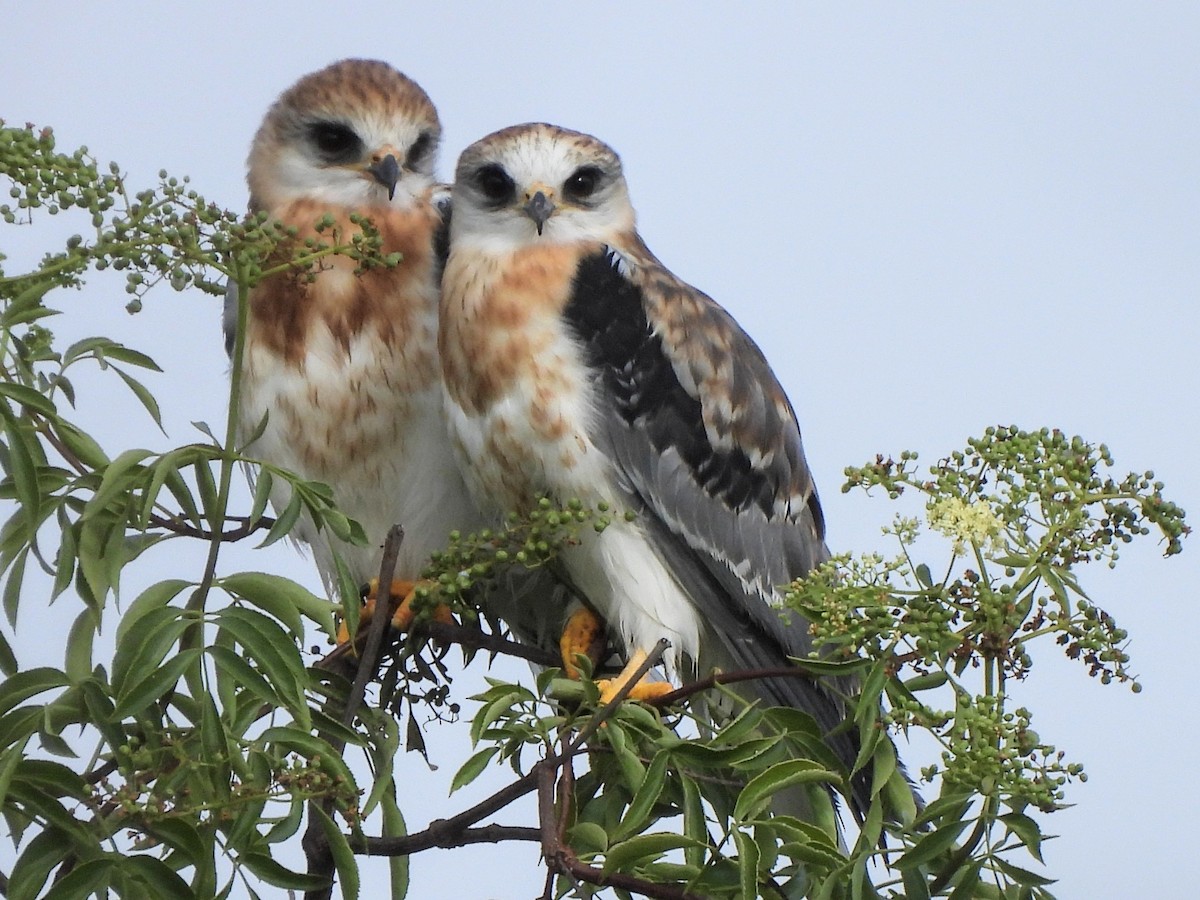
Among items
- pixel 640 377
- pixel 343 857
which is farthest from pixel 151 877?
pixel 640 377

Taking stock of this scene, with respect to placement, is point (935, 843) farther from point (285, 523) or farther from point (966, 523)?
point (285, 523)

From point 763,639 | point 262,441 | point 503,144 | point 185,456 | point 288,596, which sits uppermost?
point 503,144

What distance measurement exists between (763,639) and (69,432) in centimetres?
163

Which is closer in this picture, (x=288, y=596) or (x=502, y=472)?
(x=288, y=596)

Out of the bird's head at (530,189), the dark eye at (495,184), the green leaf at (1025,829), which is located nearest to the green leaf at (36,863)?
the green leaf at (1025,829)

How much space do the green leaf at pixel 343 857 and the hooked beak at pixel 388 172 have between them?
1.61m

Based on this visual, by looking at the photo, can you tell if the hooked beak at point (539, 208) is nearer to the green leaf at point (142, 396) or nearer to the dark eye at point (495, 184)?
the dark eye at point (495, 184)

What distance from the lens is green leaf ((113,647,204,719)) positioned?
6.18ft

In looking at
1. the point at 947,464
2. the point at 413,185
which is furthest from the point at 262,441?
the point at 947,464

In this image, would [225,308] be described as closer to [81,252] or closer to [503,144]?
[503,144]

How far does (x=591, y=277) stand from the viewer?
3328 mm

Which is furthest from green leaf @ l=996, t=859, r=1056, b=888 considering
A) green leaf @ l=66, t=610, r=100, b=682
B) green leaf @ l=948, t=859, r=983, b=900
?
green leaf @ l=66, t=610, r=100, b=682

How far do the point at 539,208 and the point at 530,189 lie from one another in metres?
0.07

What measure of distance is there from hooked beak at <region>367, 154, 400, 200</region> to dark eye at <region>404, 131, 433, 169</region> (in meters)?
0.13
